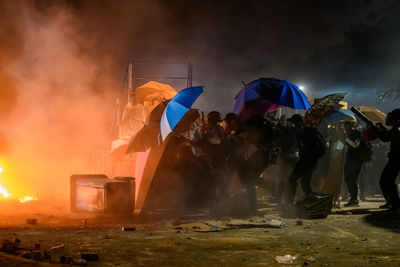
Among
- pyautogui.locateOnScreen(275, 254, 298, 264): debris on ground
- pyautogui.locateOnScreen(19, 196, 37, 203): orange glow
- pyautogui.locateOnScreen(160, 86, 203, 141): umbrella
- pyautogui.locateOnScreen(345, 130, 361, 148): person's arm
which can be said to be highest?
pyautogui.locateOnScreen(160, 86, 203, 141): umbrella

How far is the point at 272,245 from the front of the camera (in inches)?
219

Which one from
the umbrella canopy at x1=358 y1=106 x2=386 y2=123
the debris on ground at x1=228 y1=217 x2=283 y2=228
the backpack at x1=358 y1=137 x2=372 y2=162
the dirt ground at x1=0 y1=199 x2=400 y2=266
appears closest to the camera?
the dirt ground at x1=0 y1=199 x2=400 y2=266

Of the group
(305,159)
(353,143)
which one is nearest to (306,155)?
(305,159)

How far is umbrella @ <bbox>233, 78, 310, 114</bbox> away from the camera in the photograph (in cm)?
859

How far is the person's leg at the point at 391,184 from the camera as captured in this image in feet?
27.6

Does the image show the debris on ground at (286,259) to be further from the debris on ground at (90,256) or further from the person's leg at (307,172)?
the person's leg at (307,172)

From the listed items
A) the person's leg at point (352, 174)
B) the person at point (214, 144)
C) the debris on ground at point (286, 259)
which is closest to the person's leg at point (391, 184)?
the person's leg at point (352, 174)

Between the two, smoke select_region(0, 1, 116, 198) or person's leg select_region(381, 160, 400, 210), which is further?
smoke select_region(0, 1, 116, 198)

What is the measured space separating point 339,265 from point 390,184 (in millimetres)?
4527

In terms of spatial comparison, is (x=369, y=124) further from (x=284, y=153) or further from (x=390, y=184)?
(x=284, y=153)

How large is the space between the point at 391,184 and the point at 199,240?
4678mm

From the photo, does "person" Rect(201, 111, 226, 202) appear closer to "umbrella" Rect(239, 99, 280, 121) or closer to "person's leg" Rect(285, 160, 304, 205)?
"umbrella" Rect(239, 99, 280, 121)

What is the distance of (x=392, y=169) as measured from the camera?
8.48 m

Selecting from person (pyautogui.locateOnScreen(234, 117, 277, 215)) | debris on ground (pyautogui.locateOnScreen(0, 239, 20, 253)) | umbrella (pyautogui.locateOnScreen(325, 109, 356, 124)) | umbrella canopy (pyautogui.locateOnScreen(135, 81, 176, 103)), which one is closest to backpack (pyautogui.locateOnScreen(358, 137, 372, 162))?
umbrella (pyautogui.locateOnScreen(325, 109, 356, 124))
